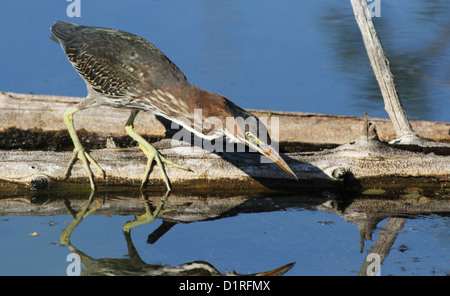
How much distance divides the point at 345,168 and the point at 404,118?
141 cm

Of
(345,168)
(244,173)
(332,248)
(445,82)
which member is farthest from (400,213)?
(445,82)

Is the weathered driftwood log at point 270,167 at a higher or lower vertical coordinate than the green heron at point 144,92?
lower

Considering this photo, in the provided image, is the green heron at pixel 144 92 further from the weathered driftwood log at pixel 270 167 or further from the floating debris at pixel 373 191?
the floating debris at pixel 373 191

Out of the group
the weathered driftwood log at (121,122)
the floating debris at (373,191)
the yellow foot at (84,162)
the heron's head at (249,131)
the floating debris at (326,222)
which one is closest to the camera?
the heron's head at (249,131)

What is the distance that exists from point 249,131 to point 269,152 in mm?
297

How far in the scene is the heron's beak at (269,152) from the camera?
566 cm

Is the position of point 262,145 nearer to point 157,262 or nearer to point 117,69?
point 157,262

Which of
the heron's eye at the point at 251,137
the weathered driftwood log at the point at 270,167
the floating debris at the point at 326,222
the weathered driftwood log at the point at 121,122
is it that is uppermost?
the weathered driftwood log at the point at 121,122

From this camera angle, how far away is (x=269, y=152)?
227 inches

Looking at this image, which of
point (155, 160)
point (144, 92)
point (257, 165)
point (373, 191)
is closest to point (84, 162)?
point (155, 160)

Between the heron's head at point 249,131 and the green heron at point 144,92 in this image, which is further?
the green heron at point 144,92

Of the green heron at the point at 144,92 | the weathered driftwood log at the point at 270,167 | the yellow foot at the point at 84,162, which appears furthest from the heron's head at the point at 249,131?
the yellow foot at the point at 84,162

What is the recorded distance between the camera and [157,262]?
5.17 metres
